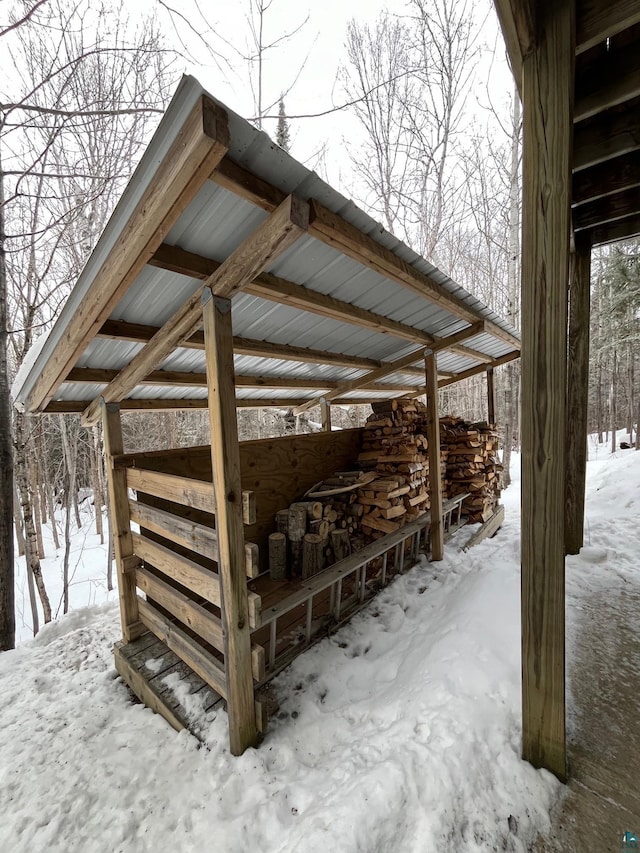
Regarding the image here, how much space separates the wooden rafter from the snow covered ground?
240 cm

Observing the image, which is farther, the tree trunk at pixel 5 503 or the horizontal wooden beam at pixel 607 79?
the tree trunk at pixel 5 503

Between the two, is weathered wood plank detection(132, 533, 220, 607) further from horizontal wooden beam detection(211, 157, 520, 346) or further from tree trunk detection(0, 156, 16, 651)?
horizontal wooden beam detection(211, 157, 520, 346)

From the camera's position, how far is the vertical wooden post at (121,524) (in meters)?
2.88

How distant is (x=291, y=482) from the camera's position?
409 cm

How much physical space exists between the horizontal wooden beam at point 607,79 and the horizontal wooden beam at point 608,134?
0.86 ft

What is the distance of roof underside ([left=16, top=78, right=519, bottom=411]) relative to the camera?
1264 millimetres

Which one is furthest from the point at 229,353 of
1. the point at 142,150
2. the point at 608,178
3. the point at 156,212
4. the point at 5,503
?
the point at 142,150

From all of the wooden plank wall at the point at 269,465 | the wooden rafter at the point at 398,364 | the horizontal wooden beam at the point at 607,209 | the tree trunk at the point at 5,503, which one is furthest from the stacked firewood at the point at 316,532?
the horizontal wooden beam at the point at 607,209

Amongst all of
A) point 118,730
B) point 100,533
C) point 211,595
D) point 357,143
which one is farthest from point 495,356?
point 100,533

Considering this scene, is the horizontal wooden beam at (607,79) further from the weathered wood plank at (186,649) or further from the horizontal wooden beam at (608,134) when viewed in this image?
the weathered wood plank at (186,649)

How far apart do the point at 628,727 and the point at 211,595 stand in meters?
2.31

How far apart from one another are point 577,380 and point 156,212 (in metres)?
3.82

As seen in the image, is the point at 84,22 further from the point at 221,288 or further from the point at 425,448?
the point at 425,448

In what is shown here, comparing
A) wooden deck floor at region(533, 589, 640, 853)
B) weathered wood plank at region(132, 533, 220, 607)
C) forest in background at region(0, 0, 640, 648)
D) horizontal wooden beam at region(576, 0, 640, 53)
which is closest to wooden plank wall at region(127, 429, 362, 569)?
weathered wood plank at region(132, 533, 220, 607)
